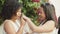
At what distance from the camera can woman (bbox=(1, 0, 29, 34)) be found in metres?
1.64

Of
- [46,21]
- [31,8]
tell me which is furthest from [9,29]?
[46,21]

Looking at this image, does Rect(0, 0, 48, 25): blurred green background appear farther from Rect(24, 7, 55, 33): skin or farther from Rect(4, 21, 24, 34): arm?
Rect(4, 21, 24, 34): arm

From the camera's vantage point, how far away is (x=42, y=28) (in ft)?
6.46

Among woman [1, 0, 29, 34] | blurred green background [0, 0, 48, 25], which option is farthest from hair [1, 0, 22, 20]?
blurred green background [0, 0, 48, 25]

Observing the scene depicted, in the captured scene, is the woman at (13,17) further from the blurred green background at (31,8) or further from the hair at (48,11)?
the hair at (48,11)

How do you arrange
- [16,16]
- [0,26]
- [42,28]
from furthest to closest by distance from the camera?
[42,28] → [0,26] → [16,16]

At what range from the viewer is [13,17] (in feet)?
5.63

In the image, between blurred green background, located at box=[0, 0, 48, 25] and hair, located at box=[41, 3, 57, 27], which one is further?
hair, located at box=[41, 3, 57, 27]

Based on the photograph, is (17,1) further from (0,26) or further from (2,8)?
(0,26)

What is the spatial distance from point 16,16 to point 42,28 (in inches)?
14.8

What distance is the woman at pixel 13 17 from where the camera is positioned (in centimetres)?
164

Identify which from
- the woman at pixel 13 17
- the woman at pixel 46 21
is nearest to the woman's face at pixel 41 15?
the woman at pixel 46 21

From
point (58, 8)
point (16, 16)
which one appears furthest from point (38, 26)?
point (58, 8)

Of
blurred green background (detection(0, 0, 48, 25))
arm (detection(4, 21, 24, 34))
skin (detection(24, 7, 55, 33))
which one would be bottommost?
skin (detection(24, 7, 55, 33))
